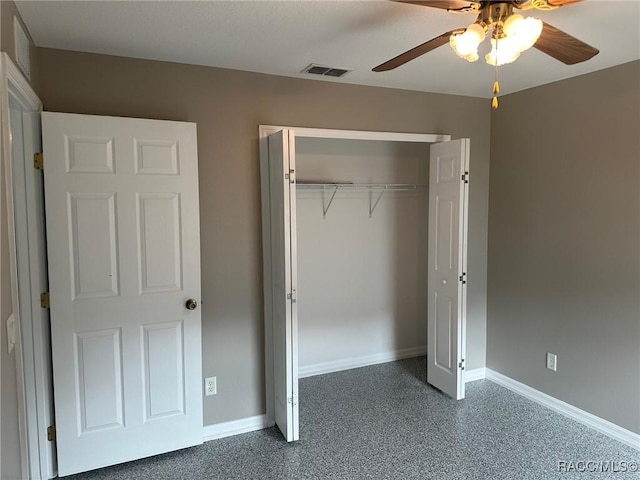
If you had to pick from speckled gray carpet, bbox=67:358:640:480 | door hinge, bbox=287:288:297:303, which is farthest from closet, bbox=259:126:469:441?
speckled gray carpet, bbox=67:358:640:480

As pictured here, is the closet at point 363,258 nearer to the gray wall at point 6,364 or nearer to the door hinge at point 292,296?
the door hinge at point 292,296

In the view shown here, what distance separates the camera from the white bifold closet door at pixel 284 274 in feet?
9.05

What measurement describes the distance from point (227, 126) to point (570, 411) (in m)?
3.17

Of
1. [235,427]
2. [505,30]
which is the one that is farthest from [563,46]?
[235,427]

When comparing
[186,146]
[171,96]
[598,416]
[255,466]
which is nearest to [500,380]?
[598,416]

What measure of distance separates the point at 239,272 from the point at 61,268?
1.06 metres

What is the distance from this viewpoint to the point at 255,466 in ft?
8.89

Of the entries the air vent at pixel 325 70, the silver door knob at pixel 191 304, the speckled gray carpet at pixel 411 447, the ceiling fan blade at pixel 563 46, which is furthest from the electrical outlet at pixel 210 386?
the ceiling fan blade at pixel 563 46

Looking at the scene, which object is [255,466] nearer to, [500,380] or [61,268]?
[61,268]

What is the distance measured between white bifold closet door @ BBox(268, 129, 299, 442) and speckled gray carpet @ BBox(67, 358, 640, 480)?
293 mm

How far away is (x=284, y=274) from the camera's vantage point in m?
2.83

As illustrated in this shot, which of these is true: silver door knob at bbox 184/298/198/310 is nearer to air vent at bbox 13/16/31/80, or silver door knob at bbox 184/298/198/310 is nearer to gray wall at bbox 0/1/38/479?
gray wall at bbox 0/1/38/479

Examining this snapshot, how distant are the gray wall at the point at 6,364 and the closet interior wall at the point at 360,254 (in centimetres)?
231

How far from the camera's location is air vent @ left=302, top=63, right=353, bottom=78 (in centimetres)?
291
